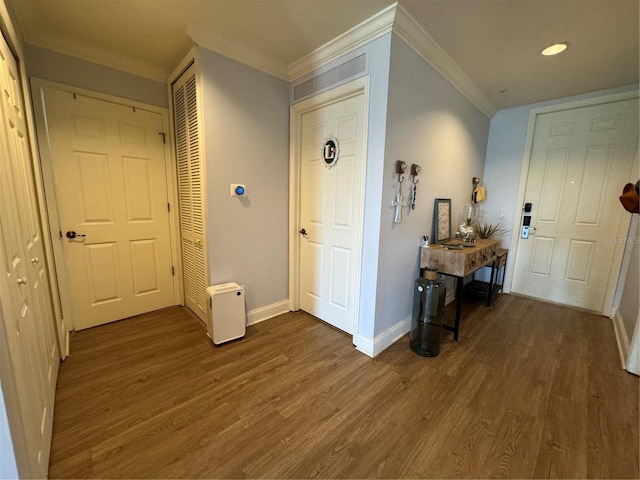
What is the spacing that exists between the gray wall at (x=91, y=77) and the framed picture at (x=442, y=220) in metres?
2.92

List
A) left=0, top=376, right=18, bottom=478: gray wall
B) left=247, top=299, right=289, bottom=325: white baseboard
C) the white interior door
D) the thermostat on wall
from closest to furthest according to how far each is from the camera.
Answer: left=0, top=376, right=18, bottom=478: gray wall < the white interior door < the thermostat on wall < left=247, top=299, right=289, bottom=325: white baseboard

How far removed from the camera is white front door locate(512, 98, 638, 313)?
2783mm

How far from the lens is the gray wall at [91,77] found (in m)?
2.05

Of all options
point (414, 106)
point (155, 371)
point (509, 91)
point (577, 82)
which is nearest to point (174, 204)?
point (155, 371)

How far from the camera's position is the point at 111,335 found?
231 centimetres

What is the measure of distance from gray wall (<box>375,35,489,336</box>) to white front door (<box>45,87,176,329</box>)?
7.43 ft

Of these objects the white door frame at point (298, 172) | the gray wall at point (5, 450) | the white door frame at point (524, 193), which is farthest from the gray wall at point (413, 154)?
the gray wall at point (5, 450)

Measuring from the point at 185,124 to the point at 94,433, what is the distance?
7.57 feet

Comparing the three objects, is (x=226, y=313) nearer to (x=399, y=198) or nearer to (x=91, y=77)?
(x=399, y=198)

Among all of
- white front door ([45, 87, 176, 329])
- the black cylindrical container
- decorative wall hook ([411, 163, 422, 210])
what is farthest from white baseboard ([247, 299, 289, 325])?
decorative wall hook ([411, 163, 422, 210])

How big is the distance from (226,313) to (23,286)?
4.04 feet

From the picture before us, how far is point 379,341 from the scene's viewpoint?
2.13m

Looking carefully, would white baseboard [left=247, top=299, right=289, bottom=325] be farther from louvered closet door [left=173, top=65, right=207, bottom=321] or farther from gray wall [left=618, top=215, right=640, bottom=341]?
gray wall [left=618, top=215, right=640, bottom=341]

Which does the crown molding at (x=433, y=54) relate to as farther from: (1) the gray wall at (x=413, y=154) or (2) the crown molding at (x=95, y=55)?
(2) the crown molding at (x=95, y=55)
